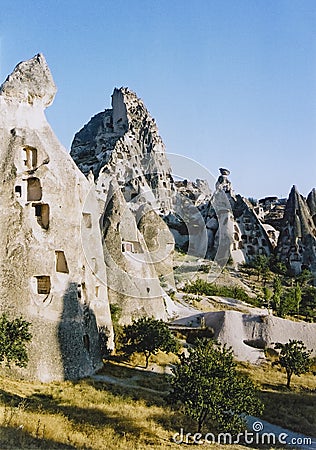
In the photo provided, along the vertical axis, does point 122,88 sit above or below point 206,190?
above

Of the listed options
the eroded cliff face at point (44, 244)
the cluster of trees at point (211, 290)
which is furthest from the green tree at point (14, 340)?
the cluster of trees at point (211, 290)

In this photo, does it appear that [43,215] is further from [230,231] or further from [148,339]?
[230,231]

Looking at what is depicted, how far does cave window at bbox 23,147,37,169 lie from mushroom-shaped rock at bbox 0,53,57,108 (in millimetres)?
3910

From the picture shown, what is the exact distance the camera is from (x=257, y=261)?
246ft

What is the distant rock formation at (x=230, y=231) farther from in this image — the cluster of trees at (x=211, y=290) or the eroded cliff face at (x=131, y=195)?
the cluster of trees at (x=211, y=290)

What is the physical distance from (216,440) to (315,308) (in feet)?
143

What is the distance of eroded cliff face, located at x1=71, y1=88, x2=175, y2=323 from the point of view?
35.0m

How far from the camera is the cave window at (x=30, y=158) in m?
26.2

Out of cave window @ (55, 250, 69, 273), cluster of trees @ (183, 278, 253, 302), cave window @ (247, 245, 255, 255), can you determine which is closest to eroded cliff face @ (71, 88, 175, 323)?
cluster of trees @ (183, 278, 253, 302)

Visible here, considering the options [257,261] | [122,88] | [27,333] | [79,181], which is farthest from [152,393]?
[122,88]

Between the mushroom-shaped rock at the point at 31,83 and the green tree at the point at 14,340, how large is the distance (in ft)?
48.2

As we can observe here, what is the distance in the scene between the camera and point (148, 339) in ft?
90.5

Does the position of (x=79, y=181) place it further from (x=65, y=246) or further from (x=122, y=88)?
(x=122, y=88)

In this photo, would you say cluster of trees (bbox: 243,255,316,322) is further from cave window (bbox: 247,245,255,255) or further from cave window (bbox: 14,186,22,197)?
cave window (bbox: 14,186,22,197)
